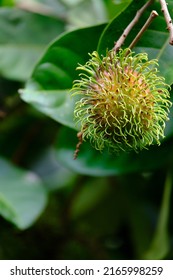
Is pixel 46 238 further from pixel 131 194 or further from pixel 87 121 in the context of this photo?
pixel 87 121

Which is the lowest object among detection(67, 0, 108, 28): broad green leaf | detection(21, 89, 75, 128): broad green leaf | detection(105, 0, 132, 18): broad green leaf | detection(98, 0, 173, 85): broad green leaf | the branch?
detection(67, 0, 108, 28): broad green leaf

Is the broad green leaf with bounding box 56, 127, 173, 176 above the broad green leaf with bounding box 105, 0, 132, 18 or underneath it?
underneath

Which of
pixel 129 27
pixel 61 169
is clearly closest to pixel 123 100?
pixel 129 27

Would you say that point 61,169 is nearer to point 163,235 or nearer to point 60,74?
point 163,235

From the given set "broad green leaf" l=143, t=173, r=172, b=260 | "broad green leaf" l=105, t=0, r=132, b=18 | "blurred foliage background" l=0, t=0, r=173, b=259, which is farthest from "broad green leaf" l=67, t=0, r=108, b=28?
"broad green leaf" l=143, t=173, r=172, b=260

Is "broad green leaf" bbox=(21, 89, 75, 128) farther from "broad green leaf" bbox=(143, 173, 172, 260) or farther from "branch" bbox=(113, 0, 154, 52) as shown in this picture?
"broad green leaf" bbox=(143, 173, 172, 260)
